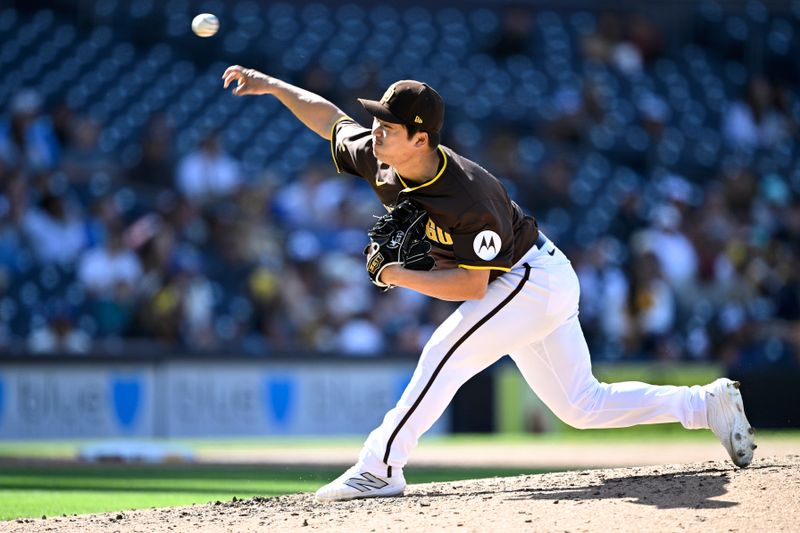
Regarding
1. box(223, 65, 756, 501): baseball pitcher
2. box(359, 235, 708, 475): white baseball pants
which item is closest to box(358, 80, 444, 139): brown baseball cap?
box(223, 65, 756, 501): baseball pitcher

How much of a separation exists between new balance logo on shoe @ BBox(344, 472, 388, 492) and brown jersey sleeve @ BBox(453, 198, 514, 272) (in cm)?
101

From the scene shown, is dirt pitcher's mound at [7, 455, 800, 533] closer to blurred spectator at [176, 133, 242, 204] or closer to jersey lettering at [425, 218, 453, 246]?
jersey lettering at [425, 218, 453, 246]

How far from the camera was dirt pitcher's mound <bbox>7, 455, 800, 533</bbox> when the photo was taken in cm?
455

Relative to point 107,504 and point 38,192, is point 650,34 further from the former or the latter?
point 107,504

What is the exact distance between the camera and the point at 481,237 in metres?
5.10

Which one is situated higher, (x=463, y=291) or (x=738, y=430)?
(x=463, y=291)

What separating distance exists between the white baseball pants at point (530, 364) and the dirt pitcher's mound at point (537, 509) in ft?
0.96

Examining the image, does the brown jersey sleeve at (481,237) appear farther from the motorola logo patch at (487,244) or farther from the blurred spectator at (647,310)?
the blurred spectator at (647,310)

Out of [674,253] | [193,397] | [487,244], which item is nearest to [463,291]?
[487,244]

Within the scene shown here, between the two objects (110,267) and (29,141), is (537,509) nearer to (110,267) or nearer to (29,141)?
(110,267)

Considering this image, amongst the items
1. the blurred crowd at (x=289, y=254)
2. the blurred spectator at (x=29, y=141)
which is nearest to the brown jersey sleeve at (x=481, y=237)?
the blurred crowd at (x=289, y=254)

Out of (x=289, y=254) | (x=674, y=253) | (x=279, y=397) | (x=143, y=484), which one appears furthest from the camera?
(x=674, y=253)

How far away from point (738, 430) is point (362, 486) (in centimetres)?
176

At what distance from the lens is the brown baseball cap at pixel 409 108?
16.6 feet
